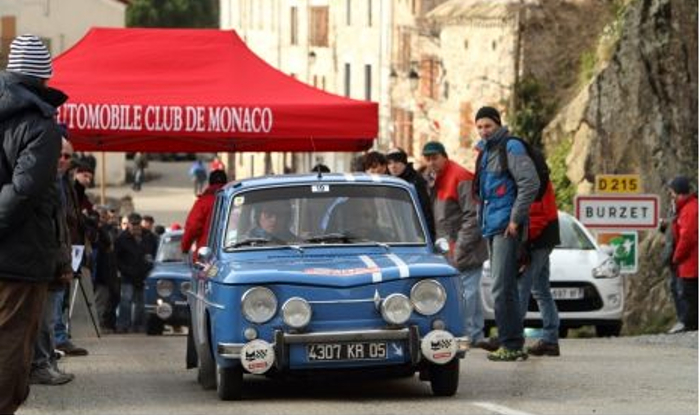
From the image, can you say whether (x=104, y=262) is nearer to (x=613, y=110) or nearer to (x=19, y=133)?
(x=613, y=110)

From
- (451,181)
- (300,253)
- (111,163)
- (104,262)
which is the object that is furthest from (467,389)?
(111,163)

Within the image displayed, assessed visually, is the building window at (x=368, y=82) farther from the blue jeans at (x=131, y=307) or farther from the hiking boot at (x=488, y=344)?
the hiking boot at (x=488, y=344)

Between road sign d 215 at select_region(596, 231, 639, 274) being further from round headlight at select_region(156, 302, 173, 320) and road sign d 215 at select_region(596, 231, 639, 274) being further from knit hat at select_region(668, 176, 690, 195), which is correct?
round headlight at select_region(156, 302, 173, 320)

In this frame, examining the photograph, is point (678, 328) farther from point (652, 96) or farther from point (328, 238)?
point (328, 238)

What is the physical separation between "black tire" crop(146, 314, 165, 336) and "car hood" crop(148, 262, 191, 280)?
0.57 meters

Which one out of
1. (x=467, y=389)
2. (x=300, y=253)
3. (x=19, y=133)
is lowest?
(x=467, y=389)

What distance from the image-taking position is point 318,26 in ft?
226

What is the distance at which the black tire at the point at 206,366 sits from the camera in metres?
13.4

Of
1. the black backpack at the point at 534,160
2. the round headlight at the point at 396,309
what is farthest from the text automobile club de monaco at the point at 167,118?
the round headlight at the point at 396,309

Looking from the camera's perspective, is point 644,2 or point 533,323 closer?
point 533,323

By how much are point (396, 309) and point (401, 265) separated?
0.40 meters

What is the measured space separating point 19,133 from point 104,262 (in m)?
18.6

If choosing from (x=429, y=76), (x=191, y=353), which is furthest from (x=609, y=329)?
(x=429, y=76)

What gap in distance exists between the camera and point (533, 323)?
21.9m
